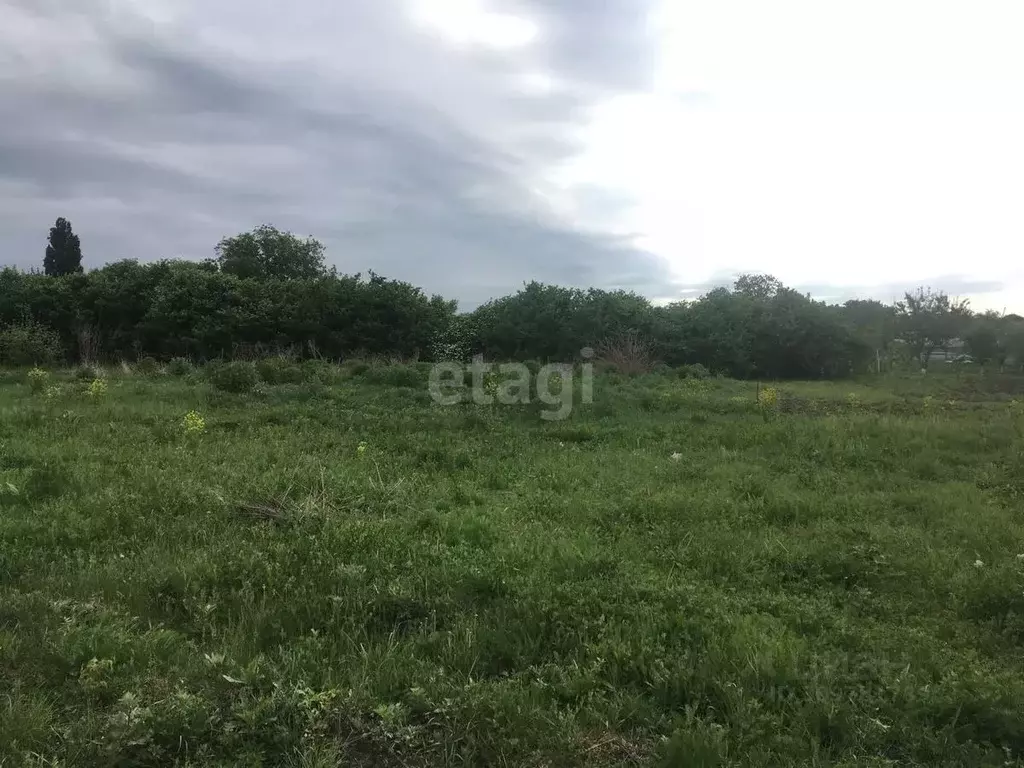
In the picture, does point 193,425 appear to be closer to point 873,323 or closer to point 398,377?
point 398,377

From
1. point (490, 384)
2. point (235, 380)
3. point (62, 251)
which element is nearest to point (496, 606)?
point (490, 384)

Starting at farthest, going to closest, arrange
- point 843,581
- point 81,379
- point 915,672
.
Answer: point 81,379
point 843,581
point 915,672

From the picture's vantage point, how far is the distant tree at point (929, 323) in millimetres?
24703

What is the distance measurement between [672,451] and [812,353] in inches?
666

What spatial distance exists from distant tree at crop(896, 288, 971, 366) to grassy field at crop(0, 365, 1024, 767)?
21.2 m

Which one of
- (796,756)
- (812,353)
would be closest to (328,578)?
(796,756)

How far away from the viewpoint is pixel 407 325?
2027 cm

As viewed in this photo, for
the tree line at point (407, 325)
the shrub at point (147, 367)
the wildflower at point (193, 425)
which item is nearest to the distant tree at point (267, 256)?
the tree line at point (407, 325)

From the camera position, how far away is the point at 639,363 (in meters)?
18.4

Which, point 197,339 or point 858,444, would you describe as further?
point 197,339

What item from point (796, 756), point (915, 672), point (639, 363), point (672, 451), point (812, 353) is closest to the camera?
point (796, 756)

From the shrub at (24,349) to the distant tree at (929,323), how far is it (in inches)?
1159

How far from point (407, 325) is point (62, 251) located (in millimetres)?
24131

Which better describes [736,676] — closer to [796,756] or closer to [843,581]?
[796,756]
